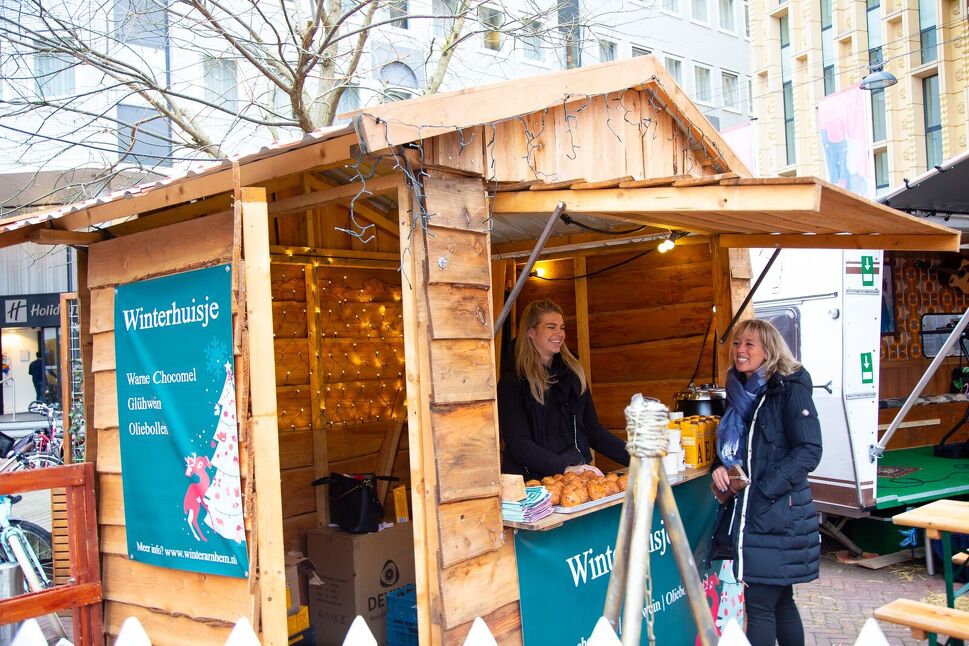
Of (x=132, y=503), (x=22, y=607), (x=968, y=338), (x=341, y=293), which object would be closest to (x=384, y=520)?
(x=341, y=293)

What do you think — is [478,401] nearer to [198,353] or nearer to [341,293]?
[198,353]

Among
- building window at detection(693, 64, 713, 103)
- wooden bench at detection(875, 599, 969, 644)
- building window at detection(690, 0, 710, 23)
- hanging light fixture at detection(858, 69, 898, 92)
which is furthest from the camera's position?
building window at detection(693, 64, 713, 103)

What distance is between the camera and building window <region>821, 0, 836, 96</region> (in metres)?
30.6

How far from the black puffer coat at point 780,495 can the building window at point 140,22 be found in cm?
721

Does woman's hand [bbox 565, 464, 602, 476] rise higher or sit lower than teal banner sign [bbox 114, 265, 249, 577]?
lower

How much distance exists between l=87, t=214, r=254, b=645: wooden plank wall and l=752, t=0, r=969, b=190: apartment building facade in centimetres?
2187

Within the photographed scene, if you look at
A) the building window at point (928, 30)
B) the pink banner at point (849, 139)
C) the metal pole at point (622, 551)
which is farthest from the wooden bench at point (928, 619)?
the building window at point (928, 30)

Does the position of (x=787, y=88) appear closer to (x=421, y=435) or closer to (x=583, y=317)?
(x=583, y=317)

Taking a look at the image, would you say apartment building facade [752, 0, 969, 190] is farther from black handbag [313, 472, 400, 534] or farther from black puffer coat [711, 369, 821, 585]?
black handbag [313, 472, 400, 534]

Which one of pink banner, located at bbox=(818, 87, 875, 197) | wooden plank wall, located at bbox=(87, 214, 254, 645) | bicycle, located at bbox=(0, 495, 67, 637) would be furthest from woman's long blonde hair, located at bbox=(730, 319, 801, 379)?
pink banner, located at bbox=(818, 87, 875, 197)

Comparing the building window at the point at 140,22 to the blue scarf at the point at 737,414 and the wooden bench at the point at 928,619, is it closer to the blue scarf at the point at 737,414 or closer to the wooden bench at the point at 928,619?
the blue scarf at the point at 737,414

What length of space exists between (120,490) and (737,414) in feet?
10.7

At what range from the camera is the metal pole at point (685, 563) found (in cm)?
207

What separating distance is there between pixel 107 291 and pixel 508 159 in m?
2.17
